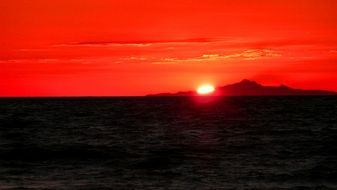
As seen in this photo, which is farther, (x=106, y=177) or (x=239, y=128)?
(x=239, y=128)

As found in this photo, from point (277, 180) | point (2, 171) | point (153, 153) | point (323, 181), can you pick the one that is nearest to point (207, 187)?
point (277, 180)

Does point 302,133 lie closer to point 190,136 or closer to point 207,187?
point 190,136

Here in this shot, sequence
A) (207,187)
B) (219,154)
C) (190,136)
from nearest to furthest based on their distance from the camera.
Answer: (207,187), (219,154), (190,136)

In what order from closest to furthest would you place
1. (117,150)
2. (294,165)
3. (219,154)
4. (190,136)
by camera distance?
(294,165)
(219,154)
(117,150)
(190,136)

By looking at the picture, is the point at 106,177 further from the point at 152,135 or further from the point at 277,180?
the point at 152,135

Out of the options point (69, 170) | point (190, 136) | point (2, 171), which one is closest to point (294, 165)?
point (69, 170)

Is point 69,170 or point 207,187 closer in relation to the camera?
point 207,187

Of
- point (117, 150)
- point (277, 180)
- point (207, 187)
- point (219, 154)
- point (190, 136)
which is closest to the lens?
point (207, 187)

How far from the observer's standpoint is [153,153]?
142 ft

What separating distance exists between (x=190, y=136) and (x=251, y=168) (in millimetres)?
22891

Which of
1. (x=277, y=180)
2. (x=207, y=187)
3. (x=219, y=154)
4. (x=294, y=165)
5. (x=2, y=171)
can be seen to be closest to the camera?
(x=207, y=187)

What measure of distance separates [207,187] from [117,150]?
17.9 meters

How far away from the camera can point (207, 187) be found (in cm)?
2859

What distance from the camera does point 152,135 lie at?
5953 cm
